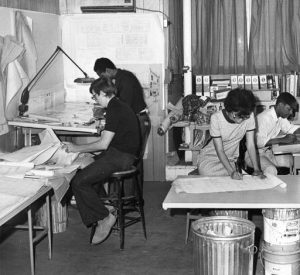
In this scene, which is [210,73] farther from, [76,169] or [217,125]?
[76,169]

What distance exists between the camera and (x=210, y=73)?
6.78m

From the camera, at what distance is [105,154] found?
4637mm

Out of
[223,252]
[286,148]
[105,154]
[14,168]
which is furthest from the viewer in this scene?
[286,148]

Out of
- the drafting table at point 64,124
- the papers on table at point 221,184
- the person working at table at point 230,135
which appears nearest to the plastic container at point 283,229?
the papers on table at point 221,184

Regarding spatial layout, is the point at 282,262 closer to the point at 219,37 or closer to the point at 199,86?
the point at 199,86

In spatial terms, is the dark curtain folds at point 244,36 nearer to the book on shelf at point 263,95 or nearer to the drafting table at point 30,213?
the book on shelf at point 263,95

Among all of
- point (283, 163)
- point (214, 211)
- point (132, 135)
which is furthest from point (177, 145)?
point (214, 211)

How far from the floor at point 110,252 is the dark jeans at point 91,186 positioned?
287 mm

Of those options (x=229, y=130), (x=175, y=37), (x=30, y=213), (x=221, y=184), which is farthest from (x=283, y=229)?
(x=175, y=37)

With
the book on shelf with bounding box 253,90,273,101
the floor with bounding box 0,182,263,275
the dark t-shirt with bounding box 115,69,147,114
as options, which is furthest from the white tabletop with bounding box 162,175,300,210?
the book on shelf with bounding box 253,90,273,101

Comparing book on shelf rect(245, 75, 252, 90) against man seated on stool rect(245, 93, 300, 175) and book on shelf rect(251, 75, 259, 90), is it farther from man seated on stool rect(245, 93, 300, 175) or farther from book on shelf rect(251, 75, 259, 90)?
man seated on stool rect(245, 93, 300, 175)

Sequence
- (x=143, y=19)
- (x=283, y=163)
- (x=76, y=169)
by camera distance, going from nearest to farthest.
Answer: (x=76, y=169)
(x=283, y=163)
(x=143, y=19)

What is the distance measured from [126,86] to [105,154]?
127 centimetres

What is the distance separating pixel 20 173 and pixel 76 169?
1.62 ft
